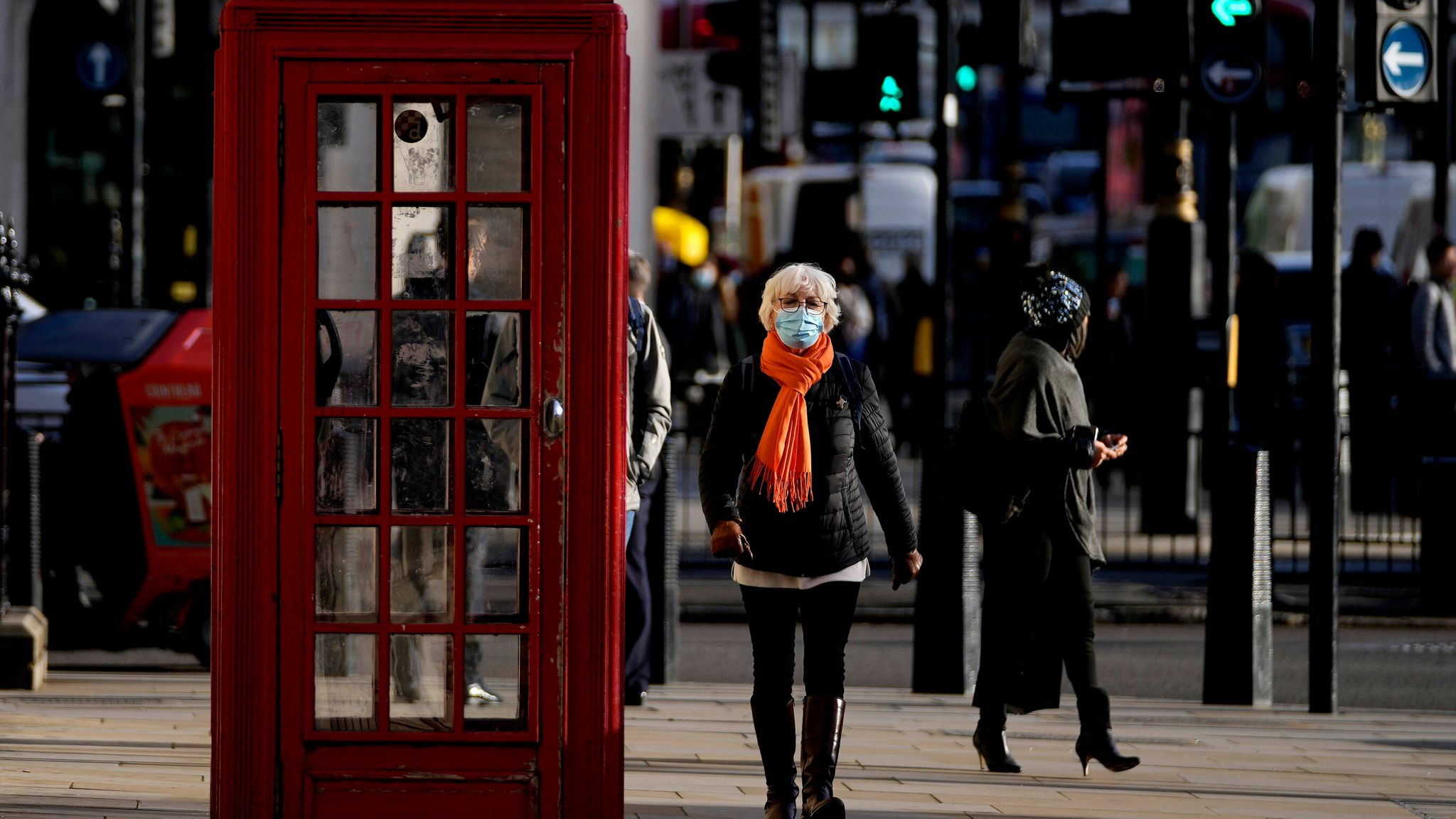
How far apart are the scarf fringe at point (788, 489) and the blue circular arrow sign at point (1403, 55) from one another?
398 cm

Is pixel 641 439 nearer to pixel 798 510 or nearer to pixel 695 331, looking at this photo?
pixel 798 510

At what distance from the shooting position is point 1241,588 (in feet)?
28.5

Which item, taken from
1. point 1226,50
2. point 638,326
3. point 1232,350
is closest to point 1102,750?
Result: point 638,326

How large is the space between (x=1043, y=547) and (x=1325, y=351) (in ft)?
6.97

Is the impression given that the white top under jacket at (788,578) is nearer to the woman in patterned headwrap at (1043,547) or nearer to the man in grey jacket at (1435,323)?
the woman in patterned headwrap at (1043,547)

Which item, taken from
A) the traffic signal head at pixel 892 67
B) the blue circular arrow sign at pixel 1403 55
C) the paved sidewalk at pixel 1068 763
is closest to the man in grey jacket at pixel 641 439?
the paved sidewalk at pixel 1068 763

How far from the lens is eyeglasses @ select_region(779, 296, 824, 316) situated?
6.04 meters

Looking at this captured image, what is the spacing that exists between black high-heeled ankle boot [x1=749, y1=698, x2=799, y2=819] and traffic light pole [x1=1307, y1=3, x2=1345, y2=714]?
330 centimetres

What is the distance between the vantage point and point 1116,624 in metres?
11.6

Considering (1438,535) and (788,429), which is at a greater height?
(788,429)

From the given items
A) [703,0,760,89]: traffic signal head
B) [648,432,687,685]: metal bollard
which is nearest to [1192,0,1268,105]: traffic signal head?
Answer: [648,432,687,685]: metal bollard

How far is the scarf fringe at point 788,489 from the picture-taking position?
19.3ft

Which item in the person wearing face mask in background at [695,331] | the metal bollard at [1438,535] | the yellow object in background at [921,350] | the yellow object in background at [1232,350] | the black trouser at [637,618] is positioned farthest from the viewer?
the person wearing face mask in background at [695,331]

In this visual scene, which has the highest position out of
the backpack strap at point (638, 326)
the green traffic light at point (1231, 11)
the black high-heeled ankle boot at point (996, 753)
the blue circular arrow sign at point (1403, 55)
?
the green traffic light at point (1231, 11)
